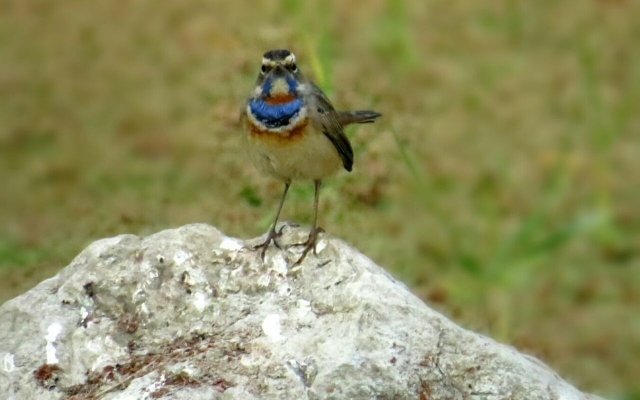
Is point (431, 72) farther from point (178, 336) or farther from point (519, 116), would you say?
point (178, 336)

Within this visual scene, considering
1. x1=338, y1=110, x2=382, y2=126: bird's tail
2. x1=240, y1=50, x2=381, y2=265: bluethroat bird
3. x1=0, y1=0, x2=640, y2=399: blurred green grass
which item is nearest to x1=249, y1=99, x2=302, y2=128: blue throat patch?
x1=240, y1=50, x2=381, y2=265: bluethroat bird

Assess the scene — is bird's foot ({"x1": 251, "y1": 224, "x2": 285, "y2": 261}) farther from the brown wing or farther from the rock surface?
the brown wing

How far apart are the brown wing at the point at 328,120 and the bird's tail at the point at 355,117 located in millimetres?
137

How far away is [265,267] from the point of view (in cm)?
367

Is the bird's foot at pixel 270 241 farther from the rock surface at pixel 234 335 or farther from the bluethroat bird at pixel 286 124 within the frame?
the bluethroat bird at pixel 286 124

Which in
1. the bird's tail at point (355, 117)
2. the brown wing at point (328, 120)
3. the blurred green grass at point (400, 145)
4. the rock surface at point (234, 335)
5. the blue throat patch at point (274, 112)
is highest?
the blurred green grass at point (400, 145)

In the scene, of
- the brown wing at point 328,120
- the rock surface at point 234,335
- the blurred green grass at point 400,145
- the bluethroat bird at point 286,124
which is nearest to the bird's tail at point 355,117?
the brown wing at point 328,120

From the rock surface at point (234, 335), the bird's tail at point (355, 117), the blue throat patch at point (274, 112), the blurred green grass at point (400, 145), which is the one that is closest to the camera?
the rock surface at point (234, 335)

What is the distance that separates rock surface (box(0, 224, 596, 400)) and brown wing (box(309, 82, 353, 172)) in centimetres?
94

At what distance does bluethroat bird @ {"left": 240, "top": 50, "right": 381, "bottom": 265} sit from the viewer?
4465 mm

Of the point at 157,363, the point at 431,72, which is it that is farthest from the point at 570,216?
the point at 157,363

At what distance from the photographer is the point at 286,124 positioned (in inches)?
176

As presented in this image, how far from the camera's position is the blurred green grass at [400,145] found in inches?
240

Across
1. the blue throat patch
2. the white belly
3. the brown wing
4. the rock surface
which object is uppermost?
the brown wing
